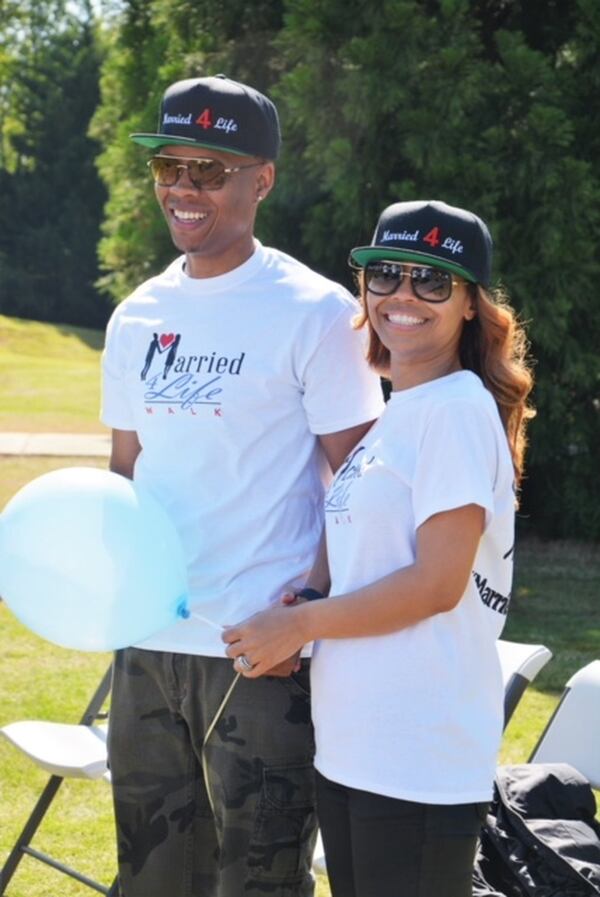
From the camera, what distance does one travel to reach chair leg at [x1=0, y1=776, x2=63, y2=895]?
398 centimetres

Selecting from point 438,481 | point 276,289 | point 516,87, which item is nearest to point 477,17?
point 516,87

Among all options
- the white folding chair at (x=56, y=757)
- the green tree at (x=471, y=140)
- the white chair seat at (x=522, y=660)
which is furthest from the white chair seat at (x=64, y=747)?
the green tree at (x=471, y=140)

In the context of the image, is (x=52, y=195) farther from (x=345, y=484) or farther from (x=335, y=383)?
(x=345, y=484)

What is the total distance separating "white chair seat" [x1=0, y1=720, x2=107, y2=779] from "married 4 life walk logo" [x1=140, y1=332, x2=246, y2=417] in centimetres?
148

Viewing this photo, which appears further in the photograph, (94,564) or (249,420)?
(249,420)

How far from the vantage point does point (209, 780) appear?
2648mm

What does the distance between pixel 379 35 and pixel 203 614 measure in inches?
220

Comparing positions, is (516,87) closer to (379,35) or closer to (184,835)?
(379,35)

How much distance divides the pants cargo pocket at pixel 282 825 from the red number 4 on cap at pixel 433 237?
1010mm

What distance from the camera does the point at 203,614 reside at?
8.68 feet

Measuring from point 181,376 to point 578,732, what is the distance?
1.40 m

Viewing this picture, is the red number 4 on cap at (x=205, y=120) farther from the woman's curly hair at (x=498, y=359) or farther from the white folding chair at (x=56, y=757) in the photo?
the white folding chair at (x=56, y=757)

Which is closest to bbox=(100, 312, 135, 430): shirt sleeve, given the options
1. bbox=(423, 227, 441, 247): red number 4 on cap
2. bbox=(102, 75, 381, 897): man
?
bbox=(102, 75, 381, 897): man

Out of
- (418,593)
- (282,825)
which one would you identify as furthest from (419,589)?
(282,825)
